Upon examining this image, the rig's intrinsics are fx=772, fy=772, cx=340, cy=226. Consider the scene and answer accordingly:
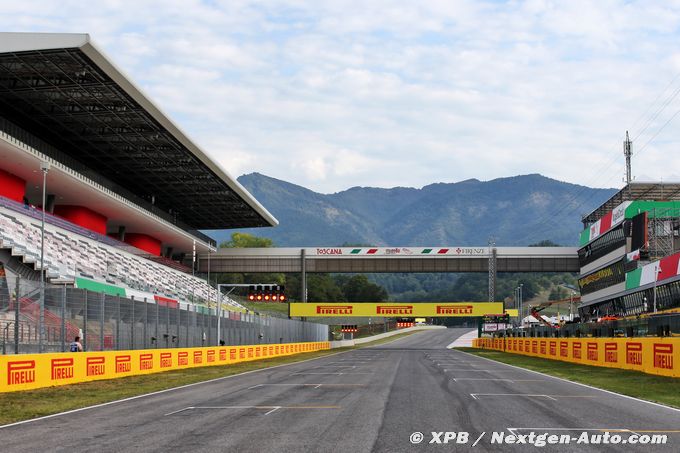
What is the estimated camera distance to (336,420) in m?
14.8

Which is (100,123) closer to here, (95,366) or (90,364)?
(95,366)

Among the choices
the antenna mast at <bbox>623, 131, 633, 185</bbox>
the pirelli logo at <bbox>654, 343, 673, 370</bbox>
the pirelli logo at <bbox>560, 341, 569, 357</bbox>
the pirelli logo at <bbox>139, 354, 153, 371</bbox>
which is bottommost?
the pirelli logo at <bbox>560, 341, 569, 357</bbox>

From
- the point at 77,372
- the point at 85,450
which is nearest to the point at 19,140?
the point at 77,372

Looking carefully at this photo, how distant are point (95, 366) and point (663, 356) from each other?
20301 millimetres

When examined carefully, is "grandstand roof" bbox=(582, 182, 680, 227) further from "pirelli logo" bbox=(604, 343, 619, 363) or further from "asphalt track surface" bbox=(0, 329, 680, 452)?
"asphalt track surface" bbox=(0, 329, 680, 452)

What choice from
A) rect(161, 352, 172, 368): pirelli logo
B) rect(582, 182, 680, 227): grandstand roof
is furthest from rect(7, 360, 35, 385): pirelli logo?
rect(582, 182, 680, 227): grandstand roof

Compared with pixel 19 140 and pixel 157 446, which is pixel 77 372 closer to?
pixel 157 446

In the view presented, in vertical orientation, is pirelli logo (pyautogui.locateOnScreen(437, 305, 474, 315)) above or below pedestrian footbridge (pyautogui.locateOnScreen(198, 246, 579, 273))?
below

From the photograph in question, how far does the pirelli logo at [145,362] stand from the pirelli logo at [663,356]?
796 inches

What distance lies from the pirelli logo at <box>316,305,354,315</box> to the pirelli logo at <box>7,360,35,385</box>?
7197cm

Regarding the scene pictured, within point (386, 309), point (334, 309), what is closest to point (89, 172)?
point (334, 309)

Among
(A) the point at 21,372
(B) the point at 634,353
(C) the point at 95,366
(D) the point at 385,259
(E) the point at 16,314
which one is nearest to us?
(A) the point at 21,372

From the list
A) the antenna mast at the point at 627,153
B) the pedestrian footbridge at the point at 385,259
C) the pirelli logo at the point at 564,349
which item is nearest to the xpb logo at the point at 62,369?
the pirelli logo at the point at 564,349

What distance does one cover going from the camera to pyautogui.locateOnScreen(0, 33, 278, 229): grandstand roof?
1609 inches
